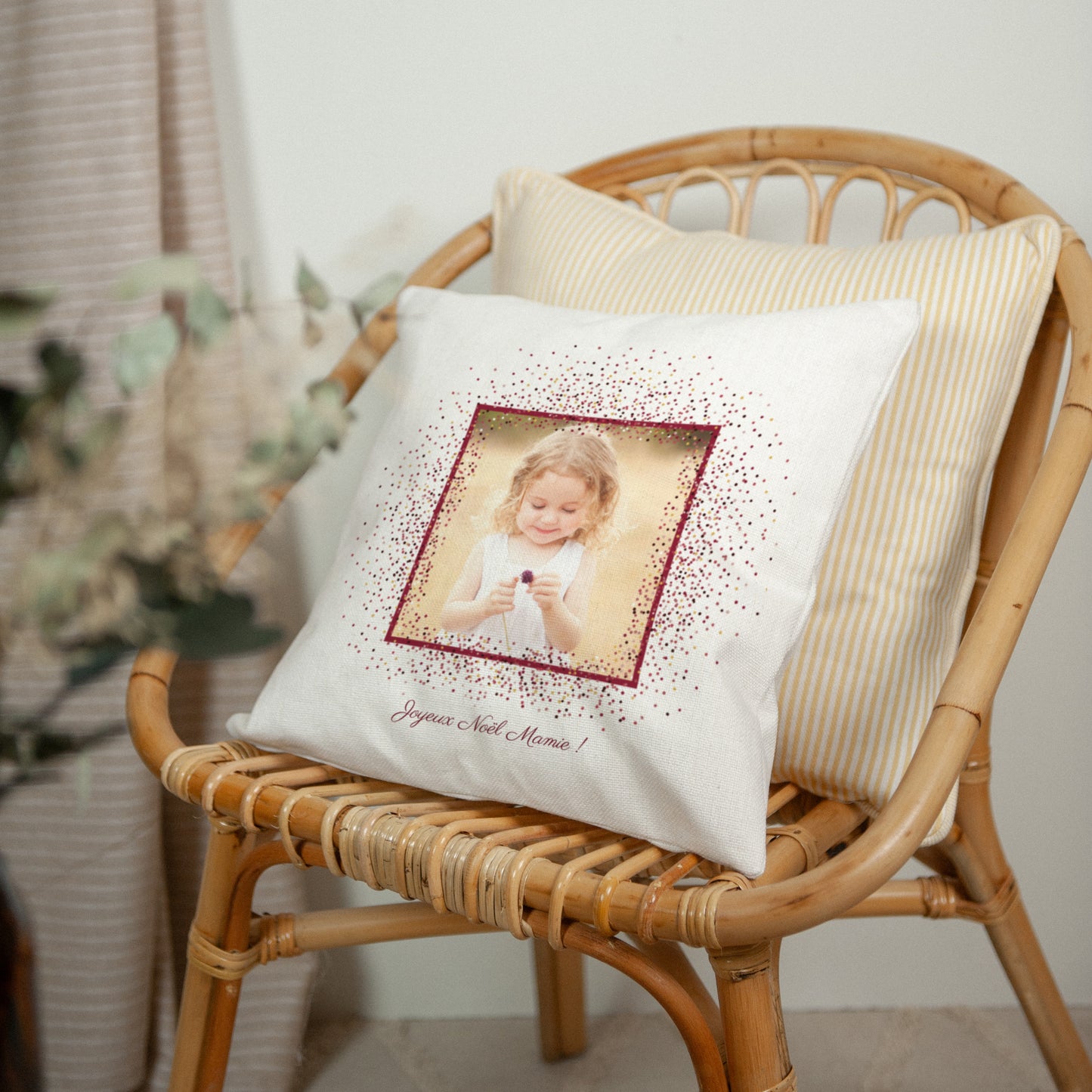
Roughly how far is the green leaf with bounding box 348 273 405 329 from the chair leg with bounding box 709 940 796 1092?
1.23 feet

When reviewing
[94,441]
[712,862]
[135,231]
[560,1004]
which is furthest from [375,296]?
[560,1004]

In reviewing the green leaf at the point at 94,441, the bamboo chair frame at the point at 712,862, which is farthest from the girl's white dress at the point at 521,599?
the green leaf at the point at 94,441

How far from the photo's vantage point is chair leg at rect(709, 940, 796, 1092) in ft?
1.89

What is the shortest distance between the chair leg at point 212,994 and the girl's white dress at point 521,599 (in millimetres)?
244

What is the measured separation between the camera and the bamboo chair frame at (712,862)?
560 mm

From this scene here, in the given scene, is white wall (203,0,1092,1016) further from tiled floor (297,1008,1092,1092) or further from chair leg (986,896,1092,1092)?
chair leg (986,896,1092,1092)

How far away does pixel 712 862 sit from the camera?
631mm

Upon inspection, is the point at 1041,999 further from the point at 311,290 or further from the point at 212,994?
the point at 311,290

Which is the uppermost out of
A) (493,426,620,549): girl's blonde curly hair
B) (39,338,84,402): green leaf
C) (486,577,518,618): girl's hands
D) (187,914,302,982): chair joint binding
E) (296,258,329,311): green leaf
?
(296,258,329,311): green leaf

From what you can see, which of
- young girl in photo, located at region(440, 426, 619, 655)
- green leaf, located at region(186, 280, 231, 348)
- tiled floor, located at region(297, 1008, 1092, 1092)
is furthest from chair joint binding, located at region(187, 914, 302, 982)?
green leaf, located at region(186, 280, 231, 348)

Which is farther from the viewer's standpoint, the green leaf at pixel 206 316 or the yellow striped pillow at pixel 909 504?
the yellow striped pillow at pixel 909 504

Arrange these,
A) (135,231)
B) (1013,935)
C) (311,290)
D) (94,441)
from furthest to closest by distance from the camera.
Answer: (135,231) → (1013,935) → (311,290) → (94,441)

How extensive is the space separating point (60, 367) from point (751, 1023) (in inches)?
18.8

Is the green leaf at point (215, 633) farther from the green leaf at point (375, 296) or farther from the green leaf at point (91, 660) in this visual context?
the green leaf at point (375, 296)
